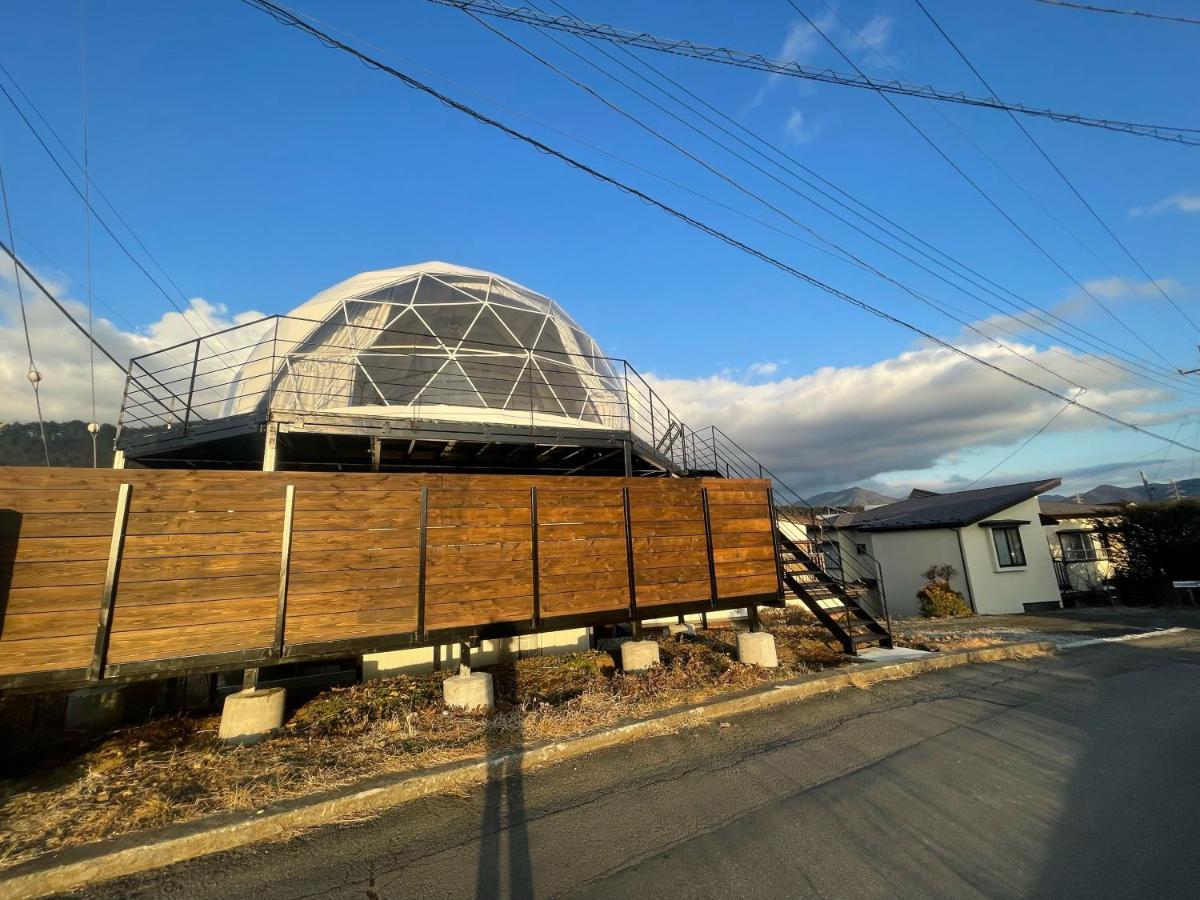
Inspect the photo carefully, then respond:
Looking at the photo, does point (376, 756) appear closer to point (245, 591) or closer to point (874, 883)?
point (245, 591)

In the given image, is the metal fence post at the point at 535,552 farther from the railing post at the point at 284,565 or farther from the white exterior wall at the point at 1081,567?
the white exterior wall at the point at 1081,567

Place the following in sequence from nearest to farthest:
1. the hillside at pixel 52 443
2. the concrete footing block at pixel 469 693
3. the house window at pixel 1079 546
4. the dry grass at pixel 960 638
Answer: the concrete footing block at pixel 469 693 < the dry grass at pixel 960 638 < the house window at pixel 1079 546 < the hillside at pixel 52 443

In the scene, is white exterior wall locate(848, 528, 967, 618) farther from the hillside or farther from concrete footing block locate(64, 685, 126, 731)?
the hillside

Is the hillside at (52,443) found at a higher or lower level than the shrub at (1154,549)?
higher

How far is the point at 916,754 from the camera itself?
17.2 ft

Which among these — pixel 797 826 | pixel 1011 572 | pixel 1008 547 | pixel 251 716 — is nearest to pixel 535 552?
pixel 251 716

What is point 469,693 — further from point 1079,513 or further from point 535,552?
point 1079,513

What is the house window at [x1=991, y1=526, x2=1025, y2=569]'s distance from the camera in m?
20.8

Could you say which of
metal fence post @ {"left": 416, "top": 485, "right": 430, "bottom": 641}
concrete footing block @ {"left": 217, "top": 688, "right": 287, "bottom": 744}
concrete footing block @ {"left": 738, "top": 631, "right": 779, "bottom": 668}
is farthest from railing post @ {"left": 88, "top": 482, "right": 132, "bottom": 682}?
concrete footing block @ {"left": 738, "top": 631, "right": 779, "bottom": 668}

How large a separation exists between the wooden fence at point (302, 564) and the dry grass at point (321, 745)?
888mm

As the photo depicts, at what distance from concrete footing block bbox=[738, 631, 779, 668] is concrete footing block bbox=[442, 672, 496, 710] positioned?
427 centimetres

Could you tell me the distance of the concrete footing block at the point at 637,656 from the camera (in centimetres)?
813

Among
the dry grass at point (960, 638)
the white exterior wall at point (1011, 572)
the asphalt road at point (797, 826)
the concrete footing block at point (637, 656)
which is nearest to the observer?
the asphalt road at point (797, 826)

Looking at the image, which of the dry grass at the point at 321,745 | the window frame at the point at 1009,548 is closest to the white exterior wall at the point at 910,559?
the window frame at the point at 1009,548
